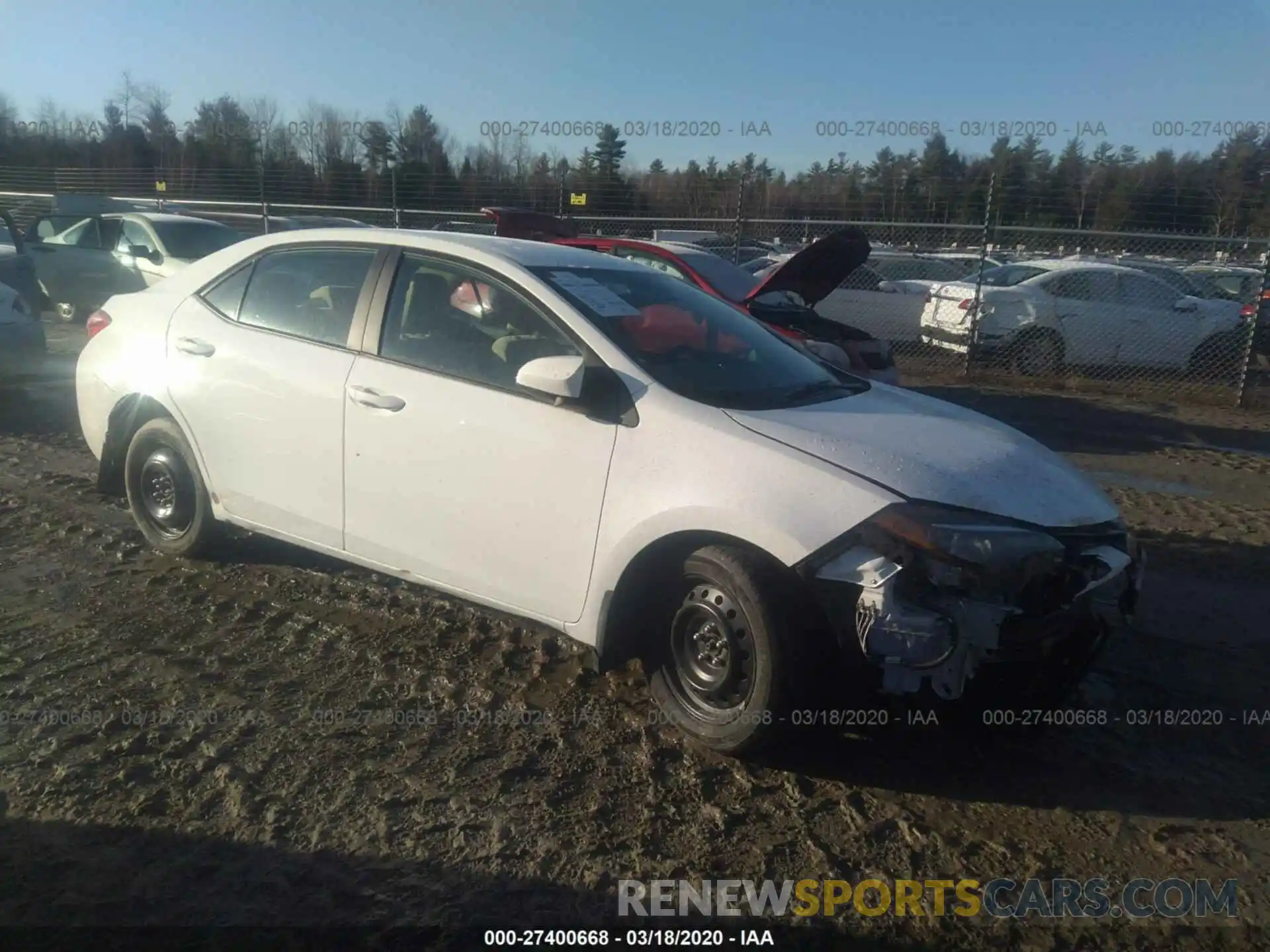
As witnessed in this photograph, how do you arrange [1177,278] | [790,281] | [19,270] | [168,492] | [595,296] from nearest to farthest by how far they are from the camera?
[595,296] < [168,492] < [790,281] < [19,270] < [1177,278]

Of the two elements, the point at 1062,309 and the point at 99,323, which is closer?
the point at 99,323

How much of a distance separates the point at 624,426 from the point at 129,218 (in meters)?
12.3

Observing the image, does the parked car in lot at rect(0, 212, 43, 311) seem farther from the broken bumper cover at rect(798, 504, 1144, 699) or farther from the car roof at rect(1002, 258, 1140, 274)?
the car roof at rect(1002, 258, 1140, 274)

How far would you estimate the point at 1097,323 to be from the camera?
513 inches

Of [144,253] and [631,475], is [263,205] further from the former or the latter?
[631,475]

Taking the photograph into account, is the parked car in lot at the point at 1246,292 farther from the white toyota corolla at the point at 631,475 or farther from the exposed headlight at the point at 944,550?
the exposed headlight at the point at 944,550

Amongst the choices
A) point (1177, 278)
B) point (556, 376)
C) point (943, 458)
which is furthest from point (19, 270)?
point (1177, 278)

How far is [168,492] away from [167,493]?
0.01 m

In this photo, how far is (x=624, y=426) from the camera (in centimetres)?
362

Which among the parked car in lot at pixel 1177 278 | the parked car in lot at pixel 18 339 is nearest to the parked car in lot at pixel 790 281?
the parked car in lot at pixel 18 339

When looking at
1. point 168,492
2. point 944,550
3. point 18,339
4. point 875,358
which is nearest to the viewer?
point 944,550

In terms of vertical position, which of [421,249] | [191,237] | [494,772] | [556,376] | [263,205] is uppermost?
[263,205]

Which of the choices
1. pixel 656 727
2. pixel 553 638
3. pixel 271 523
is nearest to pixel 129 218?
pixel 271 523

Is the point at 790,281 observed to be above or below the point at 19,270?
above
